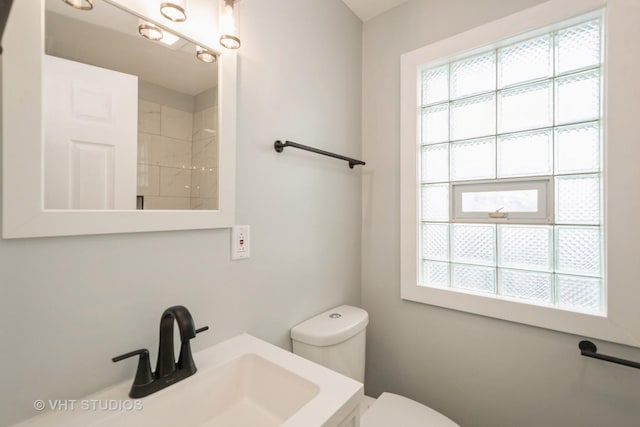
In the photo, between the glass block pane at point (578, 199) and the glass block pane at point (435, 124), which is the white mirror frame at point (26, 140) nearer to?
the glass block pane at point (435, 124)

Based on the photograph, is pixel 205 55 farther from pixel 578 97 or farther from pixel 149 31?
pixel 578 97

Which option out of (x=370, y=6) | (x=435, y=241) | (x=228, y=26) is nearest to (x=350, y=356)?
(x=435, y=241)

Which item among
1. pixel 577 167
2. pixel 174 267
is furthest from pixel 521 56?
pixel 174 267

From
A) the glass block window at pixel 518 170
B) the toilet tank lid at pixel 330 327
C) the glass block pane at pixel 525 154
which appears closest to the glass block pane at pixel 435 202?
the glass block window at pixel 518 170

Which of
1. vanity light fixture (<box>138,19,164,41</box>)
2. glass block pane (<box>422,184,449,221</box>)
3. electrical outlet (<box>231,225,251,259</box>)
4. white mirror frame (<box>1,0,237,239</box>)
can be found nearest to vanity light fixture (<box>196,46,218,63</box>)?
vanity light fixture (<box>138,19,164,41</box>)

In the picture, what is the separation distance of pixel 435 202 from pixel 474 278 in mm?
421

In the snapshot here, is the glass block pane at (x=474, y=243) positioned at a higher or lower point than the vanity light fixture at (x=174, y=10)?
lower

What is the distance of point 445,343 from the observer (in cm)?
137

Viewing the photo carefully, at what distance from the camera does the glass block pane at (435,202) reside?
1.43 m

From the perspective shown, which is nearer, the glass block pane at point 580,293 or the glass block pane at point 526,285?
the glass block pane at point 580,293

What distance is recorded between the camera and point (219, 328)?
0.97 meters

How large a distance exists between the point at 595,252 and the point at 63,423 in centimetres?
175

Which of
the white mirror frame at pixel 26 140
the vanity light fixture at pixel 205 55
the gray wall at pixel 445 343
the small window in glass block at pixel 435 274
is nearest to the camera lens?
the white mirror frame at pixel 26 140

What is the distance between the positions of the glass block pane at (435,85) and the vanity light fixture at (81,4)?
4.59ft
